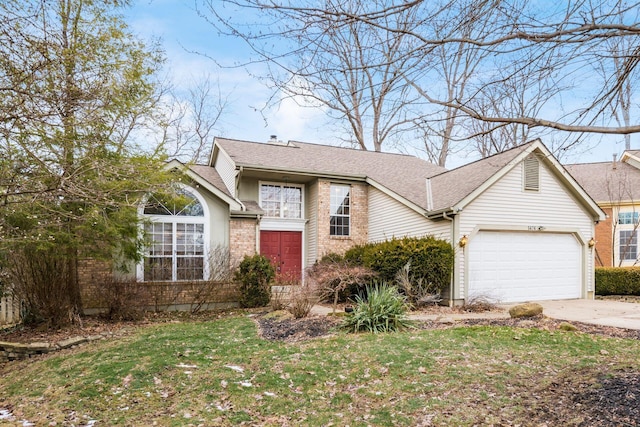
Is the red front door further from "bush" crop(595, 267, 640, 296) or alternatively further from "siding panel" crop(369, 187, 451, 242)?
"bush" crop(595, 267, 640, 296)

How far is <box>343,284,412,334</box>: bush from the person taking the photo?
7.91 metres

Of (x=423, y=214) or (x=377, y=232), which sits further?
(x=377, y=232)

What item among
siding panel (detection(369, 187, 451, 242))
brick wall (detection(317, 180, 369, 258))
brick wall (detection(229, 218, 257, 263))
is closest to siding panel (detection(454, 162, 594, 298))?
siding panel (detection(369, 187, 451, 242))

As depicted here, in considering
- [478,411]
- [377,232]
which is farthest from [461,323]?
[377,232]

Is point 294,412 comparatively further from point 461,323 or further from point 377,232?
point 377,232

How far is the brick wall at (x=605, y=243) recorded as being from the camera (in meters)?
20.0

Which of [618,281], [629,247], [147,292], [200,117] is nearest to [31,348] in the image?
[147,292]

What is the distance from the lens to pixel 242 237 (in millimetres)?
13828

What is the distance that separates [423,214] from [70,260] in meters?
9.38

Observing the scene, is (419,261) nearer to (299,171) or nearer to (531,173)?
(531,173)

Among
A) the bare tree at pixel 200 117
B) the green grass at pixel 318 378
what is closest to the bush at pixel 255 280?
the green grass at pixel 318 378

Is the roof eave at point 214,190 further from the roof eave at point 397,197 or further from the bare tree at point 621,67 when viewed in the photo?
the bare tree at point 621,67

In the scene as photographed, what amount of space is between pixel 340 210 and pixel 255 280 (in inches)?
192

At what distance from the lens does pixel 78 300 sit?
34.0 ft
